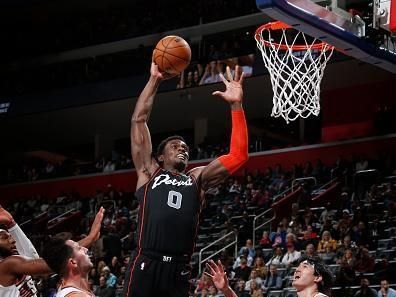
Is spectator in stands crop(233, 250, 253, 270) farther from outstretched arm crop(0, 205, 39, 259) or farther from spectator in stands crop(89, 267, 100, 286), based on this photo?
outstretched arm crop(0, 205, 39, 259)

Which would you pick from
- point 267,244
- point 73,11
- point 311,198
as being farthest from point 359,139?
point 73,11

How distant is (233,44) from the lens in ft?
66.1

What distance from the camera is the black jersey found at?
532cm

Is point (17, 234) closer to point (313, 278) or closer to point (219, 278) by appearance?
point (219, 278)

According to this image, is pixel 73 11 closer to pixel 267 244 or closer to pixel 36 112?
pixel 36 112

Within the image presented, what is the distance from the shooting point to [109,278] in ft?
47.0

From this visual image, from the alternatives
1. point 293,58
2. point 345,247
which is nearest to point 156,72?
point 293,58

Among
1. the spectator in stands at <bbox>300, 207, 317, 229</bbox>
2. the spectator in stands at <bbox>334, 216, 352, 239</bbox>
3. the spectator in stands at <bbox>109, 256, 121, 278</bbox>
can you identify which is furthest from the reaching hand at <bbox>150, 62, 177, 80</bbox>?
the spectator in stands at <bbox>109, 256, 121, 278</bbox>

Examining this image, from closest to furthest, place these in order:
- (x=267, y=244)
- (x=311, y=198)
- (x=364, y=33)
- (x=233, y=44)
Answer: (x=364, y=33) < (x=267, y=244) < (x=311, y=198) < (x=233, y=44)

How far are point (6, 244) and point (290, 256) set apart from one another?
8.20 meters

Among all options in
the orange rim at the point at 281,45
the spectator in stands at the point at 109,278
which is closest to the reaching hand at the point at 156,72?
the orange rim at the point at 281,45

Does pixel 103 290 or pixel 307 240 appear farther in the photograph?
pixel 103 290

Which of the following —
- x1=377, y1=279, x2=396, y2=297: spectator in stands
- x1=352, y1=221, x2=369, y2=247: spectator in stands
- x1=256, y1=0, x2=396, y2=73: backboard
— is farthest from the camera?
x1=352, y1=221, x2=369, y2=247: spectator in stands

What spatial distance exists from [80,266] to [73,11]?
72.2 ft
